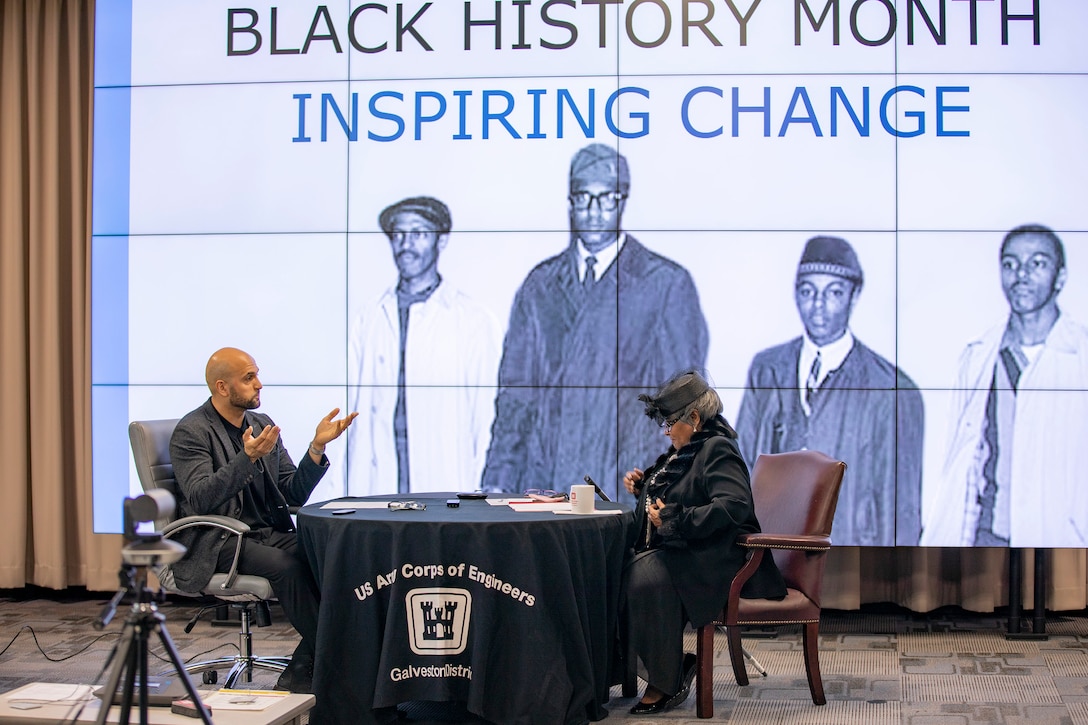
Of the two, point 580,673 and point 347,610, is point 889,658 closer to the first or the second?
point 580,673

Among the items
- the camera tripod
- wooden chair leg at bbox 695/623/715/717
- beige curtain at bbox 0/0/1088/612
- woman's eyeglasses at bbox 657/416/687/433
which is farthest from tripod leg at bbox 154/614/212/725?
beige curtain at bbox 0/0/1088/612

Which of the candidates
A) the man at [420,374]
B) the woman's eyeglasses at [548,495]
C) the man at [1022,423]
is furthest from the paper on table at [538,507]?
the man at [1022,423]

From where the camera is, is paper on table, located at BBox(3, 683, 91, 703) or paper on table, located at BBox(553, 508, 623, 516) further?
paper on table, located at BBox(553, 508, 623, 516)

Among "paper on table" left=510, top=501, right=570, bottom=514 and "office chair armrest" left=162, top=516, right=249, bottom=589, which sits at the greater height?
"paper on table" left=510, top=501, right=570, bottom=514

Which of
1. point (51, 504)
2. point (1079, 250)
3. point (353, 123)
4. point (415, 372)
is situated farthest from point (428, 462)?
point (1079, 250)

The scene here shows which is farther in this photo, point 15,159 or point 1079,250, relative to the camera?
point 15,159

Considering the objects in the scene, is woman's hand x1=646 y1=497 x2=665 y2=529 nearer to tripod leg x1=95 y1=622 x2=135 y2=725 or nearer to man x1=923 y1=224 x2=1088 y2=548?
man x1=923 y1=224 x2=1088 y2=548

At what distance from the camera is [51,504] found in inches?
249

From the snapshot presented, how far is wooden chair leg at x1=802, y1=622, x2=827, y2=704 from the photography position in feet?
14.3

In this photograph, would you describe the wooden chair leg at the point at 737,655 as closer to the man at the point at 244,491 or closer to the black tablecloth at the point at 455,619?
the black tablecloth at the point at 455,619

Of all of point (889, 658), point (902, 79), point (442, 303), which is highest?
point (902, 79)

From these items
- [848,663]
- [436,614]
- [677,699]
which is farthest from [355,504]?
[848,663]

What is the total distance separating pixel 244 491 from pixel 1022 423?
11.4 feet

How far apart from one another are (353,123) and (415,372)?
48.3 inches
